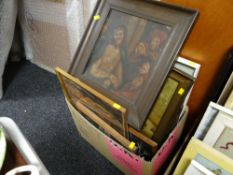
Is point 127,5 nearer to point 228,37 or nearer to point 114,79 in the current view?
point 114,79

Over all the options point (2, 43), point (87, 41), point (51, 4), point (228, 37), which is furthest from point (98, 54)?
point (2, 43)

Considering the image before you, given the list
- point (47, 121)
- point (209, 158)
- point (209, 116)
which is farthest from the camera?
point (47, 121)

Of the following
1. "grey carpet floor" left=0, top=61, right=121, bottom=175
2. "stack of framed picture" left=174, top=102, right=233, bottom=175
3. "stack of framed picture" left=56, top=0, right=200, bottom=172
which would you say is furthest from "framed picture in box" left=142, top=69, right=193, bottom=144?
"grey carpet floor" left=0, top=61, right=121, bottom=175

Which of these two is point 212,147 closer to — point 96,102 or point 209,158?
point 209,158

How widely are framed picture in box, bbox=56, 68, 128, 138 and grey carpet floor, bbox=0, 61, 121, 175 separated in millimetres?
474

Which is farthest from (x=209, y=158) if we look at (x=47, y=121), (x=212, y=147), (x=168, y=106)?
(x=47, y=121)

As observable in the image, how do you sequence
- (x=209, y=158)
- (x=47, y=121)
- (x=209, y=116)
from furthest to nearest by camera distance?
1. (x=47, y=121)
2. (x=209, y=116)
3. (x=209, y=158)

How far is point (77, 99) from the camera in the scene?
3.02 ft

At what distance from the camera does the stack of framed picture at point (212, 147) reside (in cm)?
69

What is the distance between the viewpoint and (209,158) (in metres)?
0.71

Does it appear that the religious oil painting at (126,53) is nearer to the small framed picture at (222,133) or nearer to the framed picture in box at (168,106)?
the framed picture in box at (168,106)

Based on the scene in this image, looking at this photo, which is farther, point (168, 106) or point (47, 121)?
point (47, 121)

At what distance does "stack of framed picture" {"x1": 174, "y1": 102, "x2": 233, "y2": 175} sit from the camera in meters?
0.69

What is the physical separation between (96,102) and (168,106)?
0.86 feet
